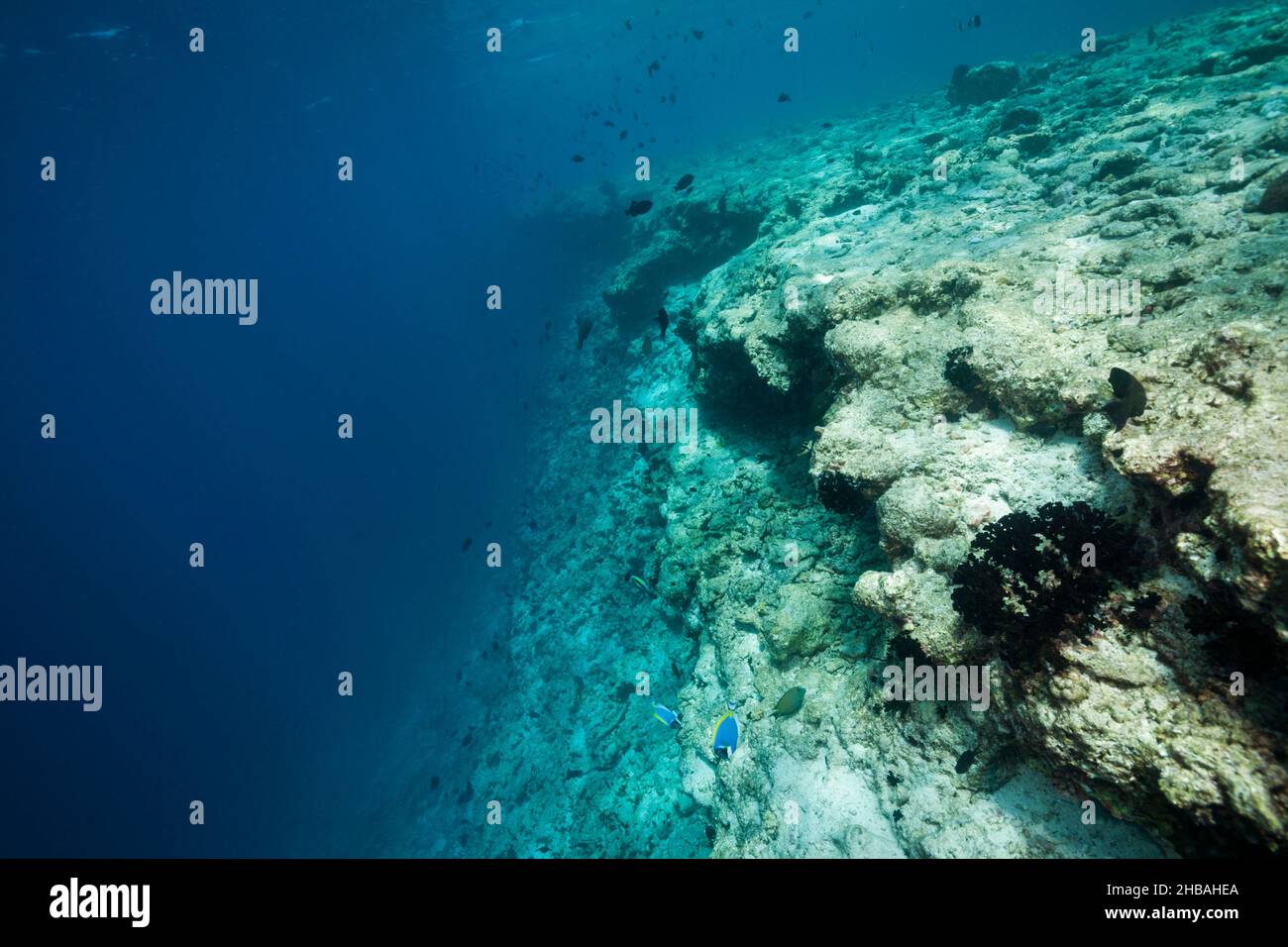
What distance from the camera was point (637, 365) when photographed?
17625 mm

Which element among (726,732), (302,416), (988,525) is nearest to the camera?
(988,525)

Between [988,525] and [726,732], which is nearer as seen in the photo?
[988,525]

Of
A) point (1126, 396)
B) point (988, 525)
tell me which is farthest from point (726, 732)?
point (1126, 396)

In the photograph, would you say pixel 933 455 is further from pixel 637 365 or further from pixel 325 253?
pixel 325 253

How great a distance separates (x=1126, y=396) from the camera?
3.97m

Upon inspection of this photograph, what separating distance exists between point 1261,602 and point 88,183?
53455mm

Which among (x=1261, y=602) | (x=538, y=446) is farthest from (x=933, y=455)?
(x=538, y=446)

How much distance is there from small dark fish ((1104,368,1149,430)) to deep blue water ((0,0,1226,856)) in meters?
19.9

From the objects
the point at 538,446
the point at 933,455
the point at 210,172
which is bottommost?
the point at 933,455

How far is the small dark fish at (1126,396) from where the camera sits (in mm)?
3822

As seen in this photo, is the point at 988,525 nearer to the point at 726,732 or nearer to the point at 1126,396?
the point at 1126,396

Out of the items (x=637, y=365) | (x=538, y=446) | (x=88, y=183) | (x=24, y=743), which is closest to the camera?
(x=637, y=365)

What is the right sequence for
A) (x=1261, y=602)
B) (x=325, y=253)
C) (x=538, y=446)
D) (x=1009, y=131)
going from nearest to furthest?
(x=1261, y=602) < (x=1009, y=131) < (x=538, y=446) < (x=325, y=253)

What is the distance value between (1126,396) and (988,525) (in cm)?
137
